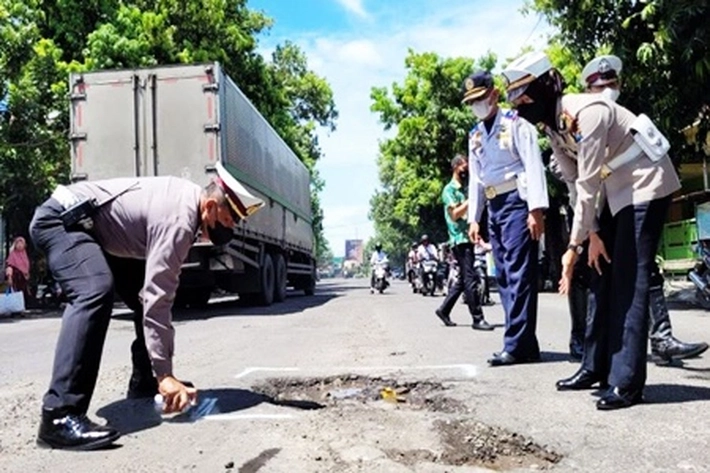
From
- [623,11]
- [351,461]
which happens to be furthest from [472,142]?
[623,11]

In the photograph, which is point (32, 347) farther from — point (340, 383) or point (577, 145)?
point (577, 145)

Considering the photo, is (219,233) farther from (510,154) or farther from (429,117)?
(429,117)

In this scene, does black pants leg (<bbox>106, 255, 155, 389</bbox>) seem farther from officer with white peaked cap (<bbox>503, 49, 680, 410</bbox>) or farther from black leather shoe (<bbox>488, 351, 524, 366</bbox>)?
officer with white peaked cap (<bbox>503, 49, 680, 410</bbox>)

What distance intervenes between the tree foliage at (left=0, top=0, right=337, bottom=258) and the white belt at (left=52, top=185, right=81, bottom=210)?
545 inches

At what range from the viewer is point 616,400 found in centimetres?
365

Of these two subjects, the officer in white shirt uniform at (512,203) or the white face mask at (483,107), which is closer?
the officer in white shirt uniform at (512,203)

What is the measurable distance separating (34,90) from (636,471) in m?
17.0

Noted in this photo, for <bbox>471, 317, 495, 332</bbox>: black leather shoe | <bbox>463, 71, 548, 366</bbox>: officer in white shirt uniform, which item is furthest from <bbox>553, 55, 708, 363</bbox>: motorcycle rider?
<bbox>471, 317, 495, 332</bbox>: black leather shoe

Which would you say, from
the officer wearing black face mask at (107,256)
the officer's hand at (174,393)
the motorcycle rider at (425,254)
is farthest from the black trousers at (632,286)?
the motorcycle rider at (425,254)

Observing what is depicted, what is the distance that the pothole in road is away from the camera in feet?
9.87

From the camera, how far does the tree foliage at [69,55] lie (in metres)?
16.7

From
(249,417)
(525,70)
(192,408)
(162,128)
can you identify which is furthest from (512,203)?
(162,128)

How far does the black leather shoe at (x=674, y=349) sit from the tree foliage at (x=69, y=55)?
15.1 metres

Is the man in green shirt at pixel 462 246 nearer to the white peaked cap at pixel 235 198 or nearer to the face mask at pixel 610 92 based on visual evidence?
the face mask at pixel 610 92
